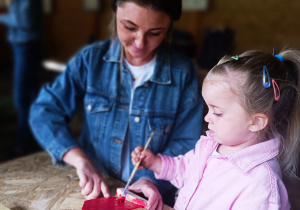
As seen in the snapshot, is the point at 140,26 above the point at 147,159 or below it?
above

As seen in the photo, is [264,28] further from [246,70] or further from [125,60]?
[246,70]

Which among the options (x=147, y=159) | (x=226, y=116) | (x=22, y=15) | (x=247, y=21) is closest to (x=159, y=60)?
(x=147, y=159)

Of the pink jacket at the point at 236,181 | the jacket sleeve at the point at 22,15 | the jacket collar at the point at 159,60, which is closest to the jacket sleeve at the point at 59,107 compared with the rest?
the jacket collar at the point at 159,60

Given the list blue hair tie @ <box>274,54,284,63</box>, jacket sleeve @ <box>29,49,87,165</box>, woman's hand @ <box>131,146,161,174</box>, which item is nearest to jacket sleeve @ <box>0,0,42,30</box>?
jacket sleeve @ <box>29,49,87,165</box>

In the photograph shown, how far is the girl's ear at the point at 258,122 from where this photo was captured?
2.76 ft

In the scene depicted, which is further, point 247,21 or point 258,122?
point 247,21

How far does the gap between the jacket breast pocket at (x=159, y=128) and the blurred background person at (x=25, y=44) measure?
6.34 ft

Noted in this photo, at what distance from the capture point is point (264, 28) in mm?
3932

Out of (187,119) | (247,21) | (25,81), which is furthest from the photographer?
(247,21)

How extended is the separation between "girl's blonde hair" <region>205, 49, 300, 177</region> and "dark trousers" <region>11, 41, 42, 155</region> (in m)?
2.29

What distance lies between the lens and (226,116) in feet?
2.78

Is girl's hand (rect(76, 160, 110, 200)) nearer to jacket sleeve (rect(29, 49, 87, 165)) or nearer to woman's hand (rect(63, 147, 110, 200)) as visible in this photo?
woman's hand (rect(63, 147, 110, 200))

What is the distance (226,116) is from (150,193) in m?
0.31

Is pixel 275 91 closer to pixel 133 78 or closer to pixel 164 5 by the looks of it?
pixel 164 5
